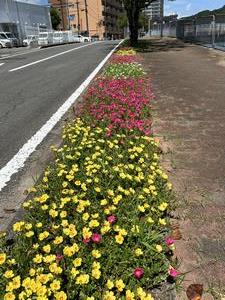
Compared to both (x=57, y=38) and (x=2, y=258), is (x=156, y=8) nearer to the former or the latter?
(x=57, y=38)

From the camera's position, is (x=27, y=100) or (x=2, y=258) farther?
(x=27, y=100)

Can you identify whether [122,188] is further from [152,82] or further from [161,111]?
[152,82]

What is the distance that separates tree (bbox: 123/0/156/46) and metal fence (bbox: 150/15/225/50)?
14.0ft

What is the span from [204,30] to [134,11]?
7.62 metres

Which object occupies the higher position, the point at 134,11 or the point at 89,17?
the point at 134,11

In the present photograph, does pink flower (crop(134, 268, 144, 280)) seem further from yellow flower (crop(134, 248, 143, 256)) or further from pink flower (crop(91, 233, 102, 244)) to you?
pink flower (crop(91, 233, 102, 244))

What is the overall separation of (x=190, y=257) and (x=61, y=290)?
104 cm

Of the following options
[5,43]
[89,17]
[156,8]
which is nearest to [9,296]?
[5,43]

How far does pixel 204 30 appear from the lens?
26.1 meters

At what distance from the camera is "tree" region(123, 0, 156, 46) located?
29.4 meters

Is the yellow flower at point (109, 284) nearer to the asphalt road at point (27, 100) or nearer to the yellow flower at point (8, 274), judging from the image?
the yellow flower at point (8, 274)

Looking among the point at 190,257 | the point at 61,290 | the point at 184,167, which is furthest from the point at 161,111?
the point at 61,290

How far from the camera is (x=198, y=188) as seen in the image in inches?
160

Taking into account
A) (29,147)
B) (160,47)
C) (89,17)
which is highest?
(29,147)
